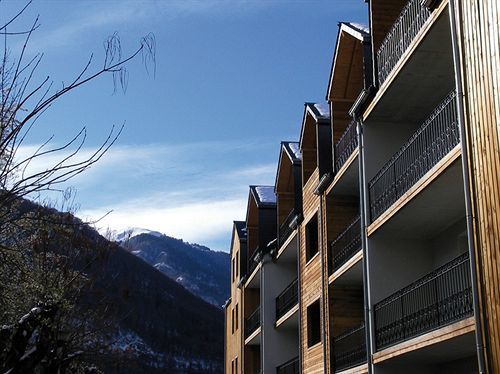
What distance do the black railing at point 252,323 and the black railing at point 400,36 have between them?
60.9 ft

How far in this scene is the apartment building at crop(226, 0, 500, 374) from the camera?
41.8 ft

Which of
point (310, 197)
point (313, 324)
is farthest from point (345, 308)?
point (310, 197)

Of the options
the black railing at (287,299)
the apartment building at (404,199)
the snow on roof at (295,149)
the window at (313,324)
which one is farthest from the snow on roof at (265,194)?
the window at (313,324)

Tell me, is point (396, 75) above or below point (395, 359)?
above

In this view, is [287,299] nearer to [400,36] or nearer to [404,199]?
[404,199]

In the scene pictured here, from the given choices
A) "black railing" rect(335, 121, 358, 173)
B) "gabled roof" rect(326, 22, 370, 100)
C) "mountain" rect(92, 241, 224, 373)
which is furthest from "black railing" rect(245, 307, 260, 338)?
"mountain" rect(92, 241, 224, 373)

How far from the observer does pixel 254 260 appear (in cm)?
3638

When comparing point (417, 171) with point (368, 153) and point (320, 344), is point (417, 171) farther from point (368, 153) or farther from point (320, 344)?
point (320, 344)

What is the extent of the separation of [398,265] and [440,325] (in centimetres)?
435

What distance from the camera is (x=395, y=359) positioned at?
57.9 ft

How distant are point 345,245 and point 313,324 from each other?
463 centimetres

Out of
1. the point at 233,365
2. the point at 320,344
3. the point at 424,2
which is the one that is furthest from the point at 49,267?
the point at 233,365

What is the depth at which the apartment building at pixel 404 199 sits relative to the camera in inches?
501

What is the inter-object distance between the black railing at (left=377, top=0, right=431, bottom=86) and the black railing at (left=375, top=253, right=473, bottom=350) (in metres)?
5.07
